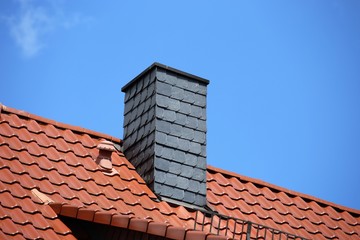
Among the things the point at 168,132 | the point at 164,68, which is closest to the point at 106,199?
the point at 168,132

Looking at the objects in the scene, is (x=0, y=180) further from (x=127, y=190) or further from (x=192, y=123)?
(x=192, y=123)

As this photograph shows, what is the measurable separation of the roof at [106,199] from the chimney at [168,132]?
0.26 m

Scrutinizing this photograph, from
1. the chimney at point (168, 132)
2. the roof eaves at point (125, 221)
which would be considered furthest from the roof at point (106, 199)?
the chimney at point (168, 132)

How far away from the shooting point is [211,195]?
17.3 metres

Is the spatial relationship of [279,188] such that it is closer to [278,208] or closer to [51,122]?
[278,208]

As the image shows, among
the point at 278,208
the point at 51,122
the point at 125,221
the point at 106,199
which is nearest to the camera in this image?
the point at 125,221

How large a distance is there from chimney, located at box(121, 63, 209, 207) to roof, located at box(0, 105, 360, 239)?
0.26 metres

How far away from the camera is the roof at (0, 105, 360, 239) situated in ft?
46.3

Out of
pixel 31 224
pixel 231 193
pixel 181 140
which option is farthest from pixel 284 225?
pixel 31 224

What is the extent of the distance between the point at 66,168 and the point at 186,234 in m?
2.59

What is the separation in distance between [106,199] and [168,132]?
7.09 feet

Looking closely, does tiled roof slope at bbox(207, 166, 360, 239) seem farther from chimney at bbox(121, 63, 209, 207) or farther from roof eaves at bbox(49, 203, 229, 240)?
roof eaves at bbox(49, 203, 229, 240)

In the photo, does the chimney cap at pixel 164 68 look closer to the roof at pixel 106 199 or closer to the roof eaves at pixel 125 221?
the roof at pixel 106 199

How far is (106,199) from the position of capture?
15.4 metres
